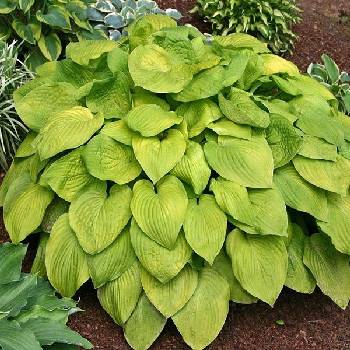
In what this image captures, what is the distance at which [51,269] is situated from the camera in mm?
3719

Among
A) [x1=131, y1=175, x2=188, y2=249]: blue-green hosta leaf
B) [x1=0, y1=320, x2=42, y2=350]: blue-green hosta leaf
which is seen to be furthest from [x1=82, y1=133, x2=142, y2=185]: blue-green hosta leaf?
[x1=0, y1=320, x2=42, y2=350]: blue-green hosta leaf

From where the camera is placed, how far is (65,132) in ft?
12.3

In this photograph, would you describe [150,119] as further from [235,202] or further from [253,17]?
[253,17]

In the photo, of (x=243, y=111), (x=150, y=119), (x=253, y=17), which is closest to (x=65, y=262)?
(x=150, y=119)

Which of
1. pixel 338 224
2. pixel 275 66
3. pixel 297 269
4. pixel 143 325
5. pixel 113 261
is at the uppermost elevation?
pixel 275 66

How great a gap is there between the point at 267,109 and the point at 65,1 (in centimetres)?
200

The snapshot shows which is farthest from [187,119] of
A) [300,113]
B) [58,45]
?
[58,45]

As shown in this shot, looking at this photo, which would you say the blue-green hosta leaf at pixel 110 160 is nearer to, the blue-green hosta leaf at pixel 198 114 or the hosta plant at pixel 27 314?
the blue-green hosta leaf at pixel 198 114

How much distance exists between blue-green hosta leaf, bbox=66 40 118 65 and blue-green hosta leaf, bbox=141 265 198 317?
136 cm

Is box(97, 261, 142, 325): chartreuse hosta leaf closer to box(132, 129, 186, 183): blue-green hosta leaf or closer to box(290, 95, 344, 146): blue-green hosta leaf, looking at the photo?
box(132, 129, 186, 183): blue-green hosta leaf

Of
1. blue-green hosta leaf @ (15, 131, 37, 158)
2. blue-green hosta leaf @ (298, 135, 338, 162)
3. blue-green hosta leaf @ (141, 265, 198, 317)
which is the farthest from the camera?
blue-green hosta leaf @ (15, 131, 37, 158)

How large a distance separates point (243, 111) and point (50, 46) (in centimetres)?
189

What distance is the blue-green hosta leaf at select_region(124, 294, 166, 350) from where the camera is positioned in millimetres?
3701

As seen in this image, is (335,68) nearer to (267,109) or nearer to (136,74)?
(267,109)
